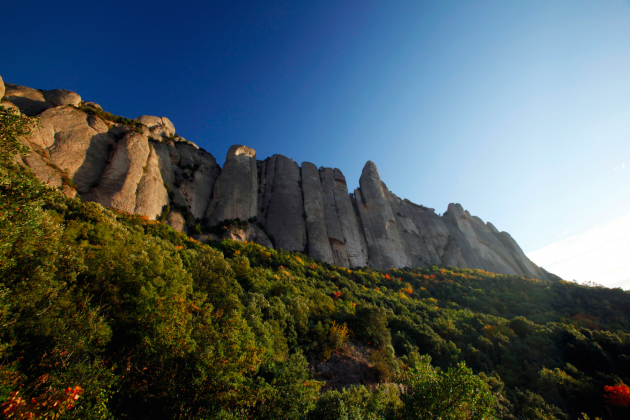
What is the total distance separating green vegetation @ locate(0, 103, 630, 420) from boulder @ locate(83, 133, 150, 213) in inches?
128

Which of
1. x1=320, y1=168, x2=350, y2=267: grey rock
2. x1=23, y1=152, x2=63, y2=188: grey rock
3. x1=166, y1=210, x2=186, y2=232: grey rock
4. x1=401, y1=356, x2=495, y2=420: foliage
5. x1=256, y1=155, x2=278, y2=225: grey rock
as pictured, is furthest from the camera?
x1=256, y1=155, x2=278, y2=225: grey rock

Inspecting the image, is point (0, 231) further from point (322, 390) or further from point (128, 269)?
point (322, 390)

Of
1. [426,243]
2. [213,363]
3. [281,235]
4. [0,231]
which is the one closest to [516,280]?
[426,243]

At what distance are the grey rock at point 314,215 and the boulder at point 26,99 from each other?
32357 millimetres

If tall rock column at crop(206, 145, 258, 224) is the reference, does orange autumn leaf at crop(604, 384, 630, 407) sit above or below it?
below

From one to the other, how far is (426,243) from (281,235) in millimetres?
31241

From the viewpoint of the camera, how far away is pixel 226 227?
31.2m

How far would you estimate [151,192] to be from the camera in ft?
86.8

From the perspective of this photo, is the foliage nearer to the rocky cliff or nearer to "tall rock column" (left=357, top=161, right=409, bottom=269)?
the rocky cliff

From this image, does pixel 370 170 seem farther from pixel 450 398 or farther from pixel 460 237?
pixel 450 398

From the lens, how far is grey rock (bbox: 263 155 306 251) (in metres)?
36.7

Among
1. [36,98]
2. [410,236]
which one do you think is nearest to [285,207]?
[410,236]

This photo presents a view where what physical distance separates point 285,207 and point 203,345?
32.0 metres

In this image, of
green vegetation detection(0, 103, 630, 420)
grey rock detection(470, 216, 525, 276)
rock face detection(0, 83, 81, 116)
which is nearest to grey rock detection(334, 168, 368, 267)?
green vegetation detection(0, 103, 630, 420)
